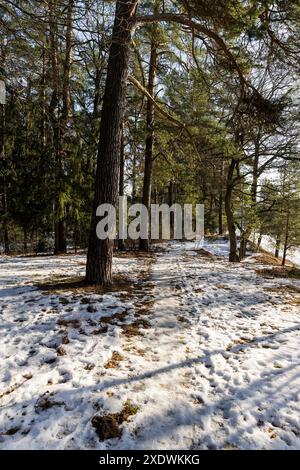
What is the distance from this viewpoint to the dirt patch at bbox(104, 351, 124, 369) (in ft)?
10.3

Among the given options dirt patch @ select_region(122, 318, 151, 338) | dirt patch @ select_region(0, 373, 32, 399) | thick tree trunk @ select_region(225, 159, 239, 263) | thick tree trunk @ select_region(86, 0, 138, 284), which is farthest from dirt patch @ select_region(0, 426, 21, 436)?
thick tree trunk @ select_region(225, 159, 239, 263)

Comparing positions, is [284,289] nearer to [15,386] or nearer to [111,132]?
[111,132]

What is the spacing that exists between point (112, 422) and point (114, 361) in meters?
0.90

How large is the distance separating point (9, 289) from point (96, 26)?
14.9 ft

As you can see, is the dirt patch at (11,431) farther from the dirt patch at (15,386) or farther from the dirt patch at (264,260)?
the dirt patch at (264,260)

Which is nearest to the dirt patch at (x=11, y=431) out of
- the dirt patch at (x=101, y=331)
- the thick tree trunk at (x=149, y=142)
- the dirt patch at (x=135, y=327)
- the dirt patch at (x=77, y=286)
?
the dirt patch at (x=101, y=331)

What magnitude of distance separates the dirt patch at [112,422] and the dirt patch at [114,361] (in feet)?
2.03

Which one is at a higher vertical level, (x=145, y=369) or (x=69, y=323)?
(x=69, y=323)

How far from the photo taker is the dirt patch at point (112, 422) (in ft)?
7.36

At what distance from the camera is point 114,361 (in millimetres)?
3242

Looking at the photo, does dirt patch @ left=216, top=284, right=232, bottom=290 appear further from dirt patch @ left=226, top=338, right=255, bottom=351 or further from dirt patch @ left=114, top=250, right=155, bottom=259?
dirt patch @ left=114, top=250, right=155, bottom=259

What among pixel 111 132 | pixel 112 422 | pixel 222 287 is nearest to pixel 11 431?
pixel 112 422

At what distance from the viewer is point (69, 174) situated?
11281 millimetres

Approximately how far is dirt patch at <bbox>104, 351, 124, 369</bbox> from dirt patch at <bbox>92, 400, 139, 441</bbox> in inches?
24.3
